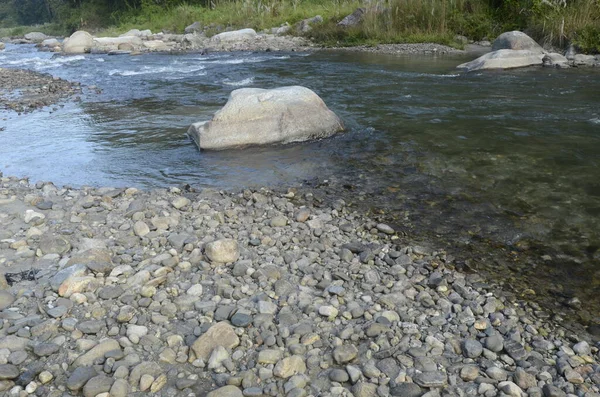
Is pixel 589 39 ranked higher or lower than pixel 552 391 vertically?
higher

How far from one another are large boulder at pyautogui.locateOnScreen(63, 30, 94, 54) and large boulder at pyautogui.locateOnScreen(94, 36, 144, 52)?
1.14 feet

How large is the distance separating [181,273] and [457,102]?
304 inches

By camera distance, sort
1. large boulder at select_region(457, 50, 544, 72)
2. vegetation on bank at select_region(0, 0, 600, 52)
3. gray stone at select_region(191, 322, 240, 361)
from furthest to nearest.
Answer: vegetation on bank at select_region(0, 0, 600, 52) < large boulder at select_region(457, 50, 544, 72) < gray stone at select_region(191, 322, 240, 361)

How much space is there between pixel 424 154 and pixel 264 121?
7.98 ft

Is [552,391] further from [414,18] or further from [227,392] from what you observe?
[414,18]

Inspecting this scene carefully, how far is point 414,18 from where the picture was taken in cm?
2009

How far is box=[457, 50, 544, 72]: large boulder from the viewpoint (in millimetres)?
13758

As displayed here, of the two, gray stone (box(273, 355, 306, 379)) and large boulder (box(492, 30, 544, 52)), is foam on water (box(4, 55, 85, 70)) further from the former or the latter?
gray stone (box(273, 355, 306, 379))

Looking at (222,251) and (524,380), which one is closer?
(524,380)

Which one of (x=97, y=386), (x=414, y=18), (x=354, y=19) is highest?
(x=354, y=19)

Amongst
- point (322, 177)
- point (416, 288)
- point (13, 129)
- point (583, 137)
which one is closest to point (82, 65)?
point (13, 129)

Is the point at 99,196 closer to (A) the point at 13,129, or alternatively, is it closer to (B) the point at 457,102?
(A) the point at 13,129


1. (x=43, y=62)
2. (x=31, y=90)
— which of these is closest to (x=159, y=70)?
(x=31, y=90)

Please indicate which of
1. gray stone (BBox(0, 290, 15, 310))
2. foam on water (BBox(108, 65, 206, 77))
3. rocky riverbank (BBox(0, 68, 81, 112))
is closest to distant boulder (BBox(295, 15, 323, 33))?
foam on water (BBox(108, 65, 206, 77))
